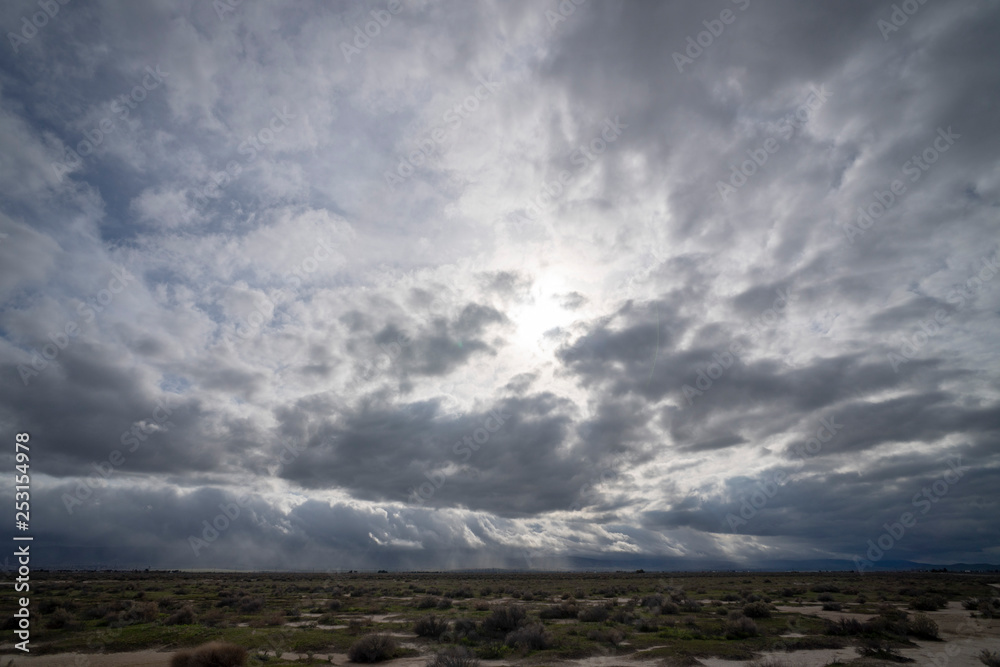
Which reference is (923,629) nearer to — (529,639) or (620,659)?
(620,659)

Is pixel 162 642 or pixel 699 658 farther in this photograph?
pixel 162 642

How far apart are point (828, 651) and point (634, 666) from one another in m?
11.6

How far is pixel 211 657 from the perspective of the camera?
64.8ft

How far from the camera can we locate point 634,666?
21797 millimetres

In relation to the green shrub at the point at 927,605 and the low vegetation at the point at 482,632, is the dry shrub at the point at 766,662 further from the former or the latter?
the green shrub at the point at 927,605

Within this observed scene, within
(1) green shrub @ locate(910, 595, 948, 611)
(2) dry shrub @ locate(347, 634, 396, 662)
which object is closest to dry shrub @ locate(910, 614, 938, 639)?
(1) green shrub @ locate(910, 595, 948, 611)

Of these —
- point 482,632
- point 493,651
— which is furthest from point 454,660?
point 482,632

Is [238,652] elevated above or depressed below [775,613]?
above

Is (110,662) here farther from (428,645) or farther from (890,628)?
(890,628)

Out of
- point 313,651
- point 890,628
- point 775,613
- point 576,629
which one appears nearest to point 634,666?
point 576,629

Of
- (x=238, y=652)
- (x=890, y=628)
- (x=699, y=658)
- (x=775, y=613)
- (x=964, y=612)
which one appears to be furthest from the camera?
(x=964, y=612)

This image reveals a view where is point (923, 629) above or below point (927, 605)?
above

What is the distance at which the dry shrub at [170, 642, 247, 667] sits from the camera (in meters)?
19.6

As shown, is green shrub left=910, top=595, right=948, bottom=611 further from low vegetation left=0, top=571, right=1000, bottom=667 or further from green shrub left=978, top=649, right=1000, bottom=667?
green shrub left=978, top=649, right=1000, bottom=667
